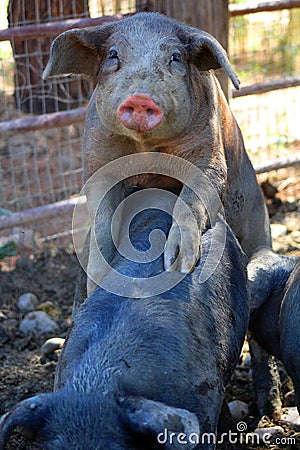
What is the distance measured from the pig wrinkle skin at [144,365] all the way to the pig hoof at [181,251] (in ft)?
0.15

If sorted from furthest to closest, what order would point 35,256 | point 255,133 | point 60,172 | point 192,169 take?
point 255,133
point 60,172
point 35,256
point 192,169

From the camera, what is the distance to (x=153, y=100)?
10.5ft

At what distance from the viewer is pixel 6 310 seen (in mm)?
5230

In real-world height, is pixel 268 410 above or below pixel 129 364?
below

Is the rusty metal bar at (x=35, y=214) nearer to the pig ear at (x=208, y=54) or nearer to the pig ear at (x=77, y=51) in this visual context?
the pig ear at (x=77, y=51)

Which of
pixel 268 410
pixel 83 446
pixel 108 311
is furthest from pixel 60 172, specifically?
pixel 83 446

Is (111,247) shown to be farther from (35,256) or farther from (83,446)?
(35,256)

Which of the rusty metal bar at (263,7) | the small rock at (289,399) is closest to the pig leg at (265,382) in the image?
the small rock at (289,399)

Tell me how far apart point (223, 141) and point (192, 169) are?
48 cm

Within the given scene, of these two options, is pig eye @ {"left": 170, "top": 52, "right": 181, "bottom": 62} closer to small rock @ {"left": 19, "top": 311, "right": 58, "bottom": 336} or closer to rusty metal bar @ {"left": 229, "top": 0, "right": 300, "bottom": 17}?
small rock @ {"left": 19, "top": 311, "right": 58, "bottom": 336}

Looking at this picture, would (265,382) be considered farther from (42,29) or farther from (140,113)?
(42,29)

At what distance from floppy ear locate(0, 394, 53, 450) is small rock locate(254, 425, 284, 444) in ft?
4.73

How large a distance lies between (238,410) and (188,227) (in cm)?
115

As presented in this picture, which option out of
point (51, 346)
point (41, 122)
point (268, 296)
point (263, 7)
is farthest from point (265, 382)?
point (263, 7)
